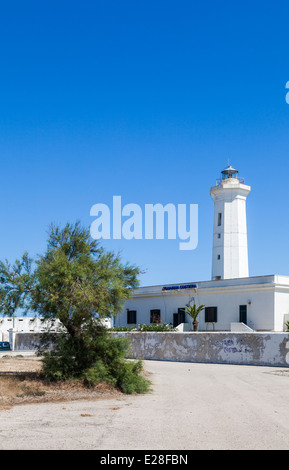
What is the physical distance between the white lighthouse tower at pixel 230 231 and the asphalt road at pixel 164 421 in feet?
99.8

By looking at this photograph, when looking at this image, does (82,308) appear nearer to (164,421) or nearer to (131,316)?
(164,421)

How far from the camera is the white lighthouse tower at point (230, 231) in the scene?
45.1m

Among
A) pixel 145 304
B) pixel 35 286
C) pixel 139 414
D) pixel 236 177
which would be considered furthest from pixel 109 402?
pixel 236 177

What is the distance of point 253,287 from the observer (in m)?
35.5

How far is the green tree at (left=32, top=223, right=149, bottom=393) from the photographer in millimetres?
13234

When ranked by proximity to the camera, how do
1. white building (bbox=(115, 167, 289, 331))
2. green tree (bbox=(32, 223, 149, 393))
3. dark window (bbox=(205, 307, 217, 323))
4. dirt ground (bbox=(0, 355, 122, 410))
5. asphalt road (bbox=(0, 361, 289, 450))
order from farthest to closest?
1. dark window (bbox=(205, 307, 217, 323))
2. white building (bbox=(115, 167, 289, 331))
3. green tree (bbox=(32, 223, 149, 393))
4. dirt ground (bbox=(0, 355, 122, 410))
5. asphalt road (bbox=(0, 361, 289, 450))

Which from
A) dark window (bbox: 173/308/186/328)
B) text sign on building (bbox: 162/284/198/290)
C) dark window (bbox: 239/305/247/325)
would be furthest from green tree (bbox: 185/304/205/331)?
dark window (bbox: 239/305/247/325)

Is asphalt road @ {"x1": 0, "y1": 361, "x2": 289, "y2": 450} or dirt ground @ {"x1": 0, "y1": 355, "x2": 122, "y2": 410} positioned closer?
asphalt road @ {"x1": 0, "y1": 361, "x2": 289, "y2": 450}

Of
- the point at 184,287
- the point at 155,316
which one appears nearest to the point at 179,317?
the point at 184,287

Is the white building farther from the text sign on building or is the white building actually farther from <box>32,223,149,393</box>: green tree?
<box>32,223,149,393</box>: green tree

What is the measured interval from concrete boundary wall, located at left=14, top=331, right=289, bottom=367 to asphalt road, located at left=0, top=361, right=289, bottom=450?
6.18 meters
